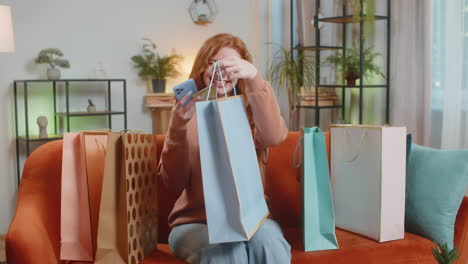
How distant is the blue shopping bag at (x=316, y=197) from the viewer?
182 centimetres

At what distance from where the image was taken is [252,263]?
158 cm

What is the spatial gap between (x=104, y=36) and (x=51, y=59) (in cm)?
56

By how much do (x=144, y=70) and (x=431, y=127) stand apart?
93.7 inches

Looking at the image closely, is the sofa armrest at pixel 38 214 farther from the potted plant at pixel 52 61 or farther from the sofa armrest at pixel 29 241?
the potted plant at pixel 52 61

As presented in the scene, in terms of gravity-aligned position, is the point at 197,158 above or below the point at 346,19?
below

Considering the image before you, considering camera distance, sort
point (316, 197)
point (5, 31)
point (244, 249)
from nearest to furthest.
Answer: point (244, 249), point (316, 197), point (5, 31)

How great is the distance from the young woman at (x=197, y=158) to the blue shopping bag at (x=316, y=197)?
0.38 feet

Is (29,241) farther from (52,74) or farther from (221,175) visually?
(52,74)

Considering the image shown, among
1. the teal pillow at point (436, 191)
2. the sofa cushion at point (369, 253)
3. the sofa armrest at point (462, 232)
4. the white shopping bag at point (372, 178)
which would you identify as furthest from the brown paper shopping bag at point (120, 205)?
the sofa armrest at point (462, 232)

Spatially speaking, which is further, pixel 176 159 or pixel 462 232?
pixel 462 232

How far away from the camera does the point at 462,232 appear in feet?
6.46

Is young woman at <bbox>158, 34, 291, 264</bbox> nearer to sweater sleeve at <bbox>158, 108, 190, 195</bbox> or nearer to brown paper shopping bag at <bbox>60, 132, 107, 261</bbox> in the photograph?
sweater sleeve at <bbox>158, 108, 190, 195</bbox>

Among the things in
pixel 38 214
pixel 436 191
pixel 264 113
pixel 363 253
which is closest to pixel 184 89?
pixel 264 113

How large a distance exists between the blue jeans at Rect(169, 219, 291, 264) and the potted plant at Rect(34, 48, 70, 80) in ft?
8.59
